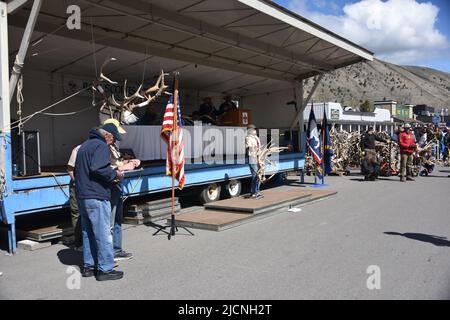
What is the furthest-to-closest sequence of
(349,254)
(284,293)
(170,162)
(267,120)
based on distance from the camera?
(267,120)
(170,162)
(349,254)
(284,293)

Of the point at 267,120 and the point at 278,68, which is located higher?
the point at 278,68

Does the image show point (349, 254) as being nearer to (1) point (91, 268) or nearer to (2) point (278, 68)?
(1) point (91, 268)

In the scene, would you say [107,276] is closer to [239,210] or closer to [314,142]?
[239,210]

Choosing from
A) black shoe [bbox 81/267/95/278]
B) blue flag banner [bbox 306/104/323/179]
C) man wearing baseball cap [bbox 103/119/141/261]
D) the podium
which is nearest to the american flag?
man wearing baseball cap [bbox 103/119/141/261]

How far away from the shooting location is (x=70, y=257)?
6246mm

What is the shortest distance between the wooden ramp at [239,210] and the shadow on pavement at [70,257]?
2233 mm

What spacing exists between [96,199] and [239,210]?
4447 mm

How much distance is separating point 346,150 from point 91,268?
1565cm

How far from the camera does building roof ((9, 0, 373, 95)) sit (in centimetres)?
853

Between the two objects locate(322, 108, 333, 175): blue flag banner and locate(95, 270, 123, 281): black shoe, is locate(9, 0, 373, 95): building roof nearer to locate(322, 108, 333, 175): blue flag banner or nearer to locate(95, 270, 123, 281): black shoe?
locate(322, 108, 333, 175): blue flag banner

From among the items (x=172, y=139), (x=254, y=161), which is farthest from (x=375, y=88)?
(x=172, y=139)

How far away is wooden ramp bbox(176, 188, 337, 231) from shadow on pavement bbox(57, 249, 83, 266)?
87.9 inches

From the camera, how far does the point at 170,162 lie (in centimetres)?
788
